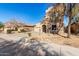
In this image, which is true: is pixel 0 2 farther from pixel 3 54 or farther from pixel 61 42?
pixel 61 42

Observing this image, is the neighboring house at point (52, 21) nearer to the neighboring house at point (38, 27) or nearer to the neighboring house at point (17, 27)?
the neighboring house at point (38, 27)

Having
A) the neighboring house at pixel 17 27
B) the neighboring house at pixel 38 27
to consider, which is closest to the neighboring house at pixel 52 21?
the neighboring house at pixel 38 27

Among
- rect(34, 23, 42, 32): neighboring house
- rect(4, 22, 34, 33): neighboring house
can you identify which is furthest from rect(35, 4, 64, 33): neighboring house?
rect(4, 22, 34, 33): neighboring house

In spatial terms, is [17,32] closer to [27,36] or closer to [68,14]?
[27,36]

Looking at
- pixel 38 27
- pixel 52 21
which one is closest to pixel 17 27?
pixel 38 27

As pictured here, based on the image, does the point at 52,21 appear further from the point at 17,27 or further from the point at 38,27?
the point at 17,27

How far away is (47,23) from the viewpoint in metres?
3.73

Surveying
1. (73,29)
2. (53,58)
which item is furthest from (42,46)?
(73,29)

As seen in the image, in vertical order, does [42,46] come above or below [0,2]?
below

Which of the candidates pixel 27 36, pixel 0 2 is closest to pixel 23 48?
pixel 27 36

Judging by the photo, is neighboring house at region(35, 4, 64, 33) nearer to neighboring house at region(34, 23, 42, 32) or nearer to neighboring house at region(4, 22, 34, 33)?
neighboring house at region(34, 23, 42, 32)

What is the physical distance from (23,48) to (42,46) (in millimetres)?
256

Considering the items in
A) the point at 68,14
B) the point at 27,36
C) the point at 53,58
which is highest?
the point at 68,14

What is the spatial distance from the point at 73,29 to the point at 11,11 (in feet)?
2.82
